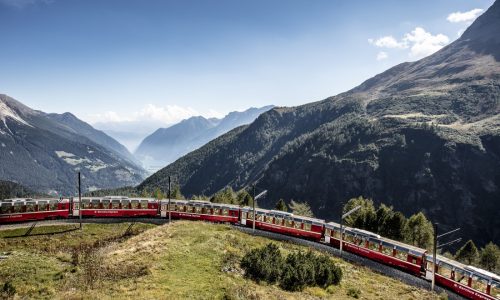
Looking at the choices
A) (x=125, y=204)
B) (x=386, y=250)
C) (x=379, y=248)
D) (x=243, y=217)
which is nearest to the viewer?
(x=379, y=248)

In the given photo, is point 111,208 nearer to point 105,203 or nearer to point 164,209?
point 105,203

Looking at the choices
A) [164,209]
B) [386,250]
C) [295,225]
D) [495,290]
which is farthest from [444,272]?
[164,209]

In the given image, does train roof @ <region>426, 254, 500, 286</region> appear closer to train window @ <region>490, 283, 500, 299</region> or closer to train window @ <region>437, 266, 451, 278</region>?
train window @ <region>490, 283, 500, 299</region>

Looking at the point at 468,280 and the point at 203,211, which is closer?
the point at 468,280

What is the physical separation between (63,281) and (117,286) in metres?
4.26

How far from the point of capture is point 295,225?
59781 millimetres

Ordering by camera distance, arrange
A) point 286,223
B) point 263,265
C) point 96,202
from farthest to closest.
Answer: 1. point 96,202
2. point 286,223
3. point 263,265

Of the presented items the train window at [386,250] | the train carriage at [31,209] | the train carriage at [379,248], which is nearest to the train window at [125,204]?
the train carriage at [31,209]

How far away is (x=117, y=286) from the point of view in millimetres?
28594

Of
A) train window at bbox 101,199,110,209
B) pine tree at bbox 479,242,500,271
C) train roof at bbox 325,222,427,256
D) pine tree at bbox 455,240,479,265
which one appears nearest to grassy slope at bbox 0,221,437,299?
train roof at bbox 325,222,427,256

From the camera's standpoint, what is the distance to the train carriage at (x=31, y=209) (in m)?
59.5

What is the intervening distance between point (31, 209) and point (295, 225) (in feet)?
142

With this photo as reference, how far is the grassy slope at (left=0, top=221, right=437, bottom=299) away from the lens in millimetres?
28000

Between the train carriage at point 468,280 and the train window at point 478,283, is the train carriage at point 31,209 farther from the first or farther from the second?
the train window at point 478,283
